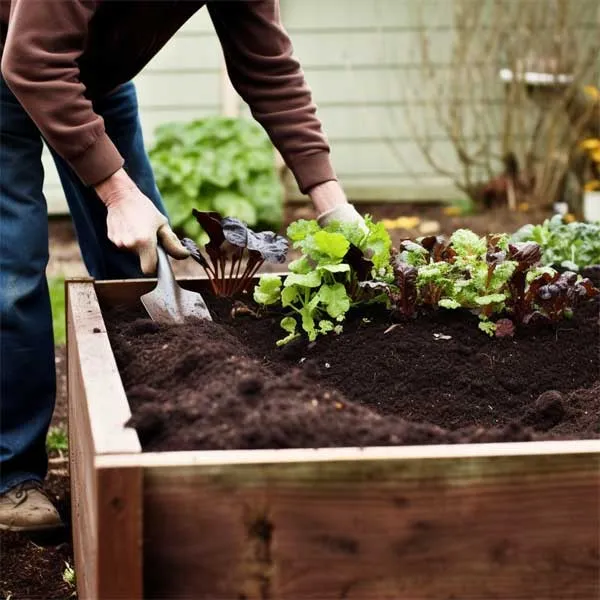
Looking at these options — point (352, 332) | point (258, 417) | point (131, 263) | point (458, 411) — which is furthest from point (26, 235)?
point (258, 417)

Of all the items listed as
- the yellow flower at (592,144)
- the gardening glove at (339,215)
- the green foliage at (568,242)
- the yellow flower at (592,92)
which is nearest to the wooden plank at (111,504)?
the gardening glove at (339,215)

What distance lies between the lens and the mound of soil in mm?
1685

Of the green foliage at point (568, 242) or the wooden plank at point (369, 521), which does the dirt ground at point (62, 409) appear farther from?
the green foliage at point (568, 242)

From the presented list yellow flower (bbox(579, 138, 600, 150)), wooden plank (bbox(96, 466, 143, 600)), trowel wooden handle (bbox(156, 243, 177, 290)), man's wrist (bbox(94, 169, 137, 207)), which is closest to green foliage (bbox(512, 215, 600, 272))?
trowel wooden handle (bbox(156, 243, 177, 290))

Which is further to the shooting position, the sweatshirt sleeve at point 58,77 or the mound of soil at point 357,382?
the sweatshirt sleeve at point 58,77

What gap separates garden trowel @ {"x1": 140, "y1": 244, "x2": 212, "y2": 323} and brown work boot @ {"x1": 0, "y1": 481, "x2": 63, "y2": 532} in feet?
2.34

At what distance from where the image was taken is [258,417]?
1680mm

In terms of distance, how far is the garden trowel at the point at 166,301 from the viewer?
2600 mm

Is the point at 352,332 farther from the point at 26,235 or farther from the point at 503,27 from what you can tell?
the point at 503,27

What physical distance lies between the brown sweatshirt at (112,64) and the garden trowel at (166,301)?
26cm

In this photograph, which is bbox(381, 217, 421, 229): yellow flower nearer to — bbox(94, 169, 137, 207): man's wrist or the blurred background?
the blurred background

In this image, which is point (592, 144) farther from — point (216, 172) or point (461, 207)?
point (216, 172)

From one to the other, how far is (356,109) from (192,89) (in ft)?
3.74

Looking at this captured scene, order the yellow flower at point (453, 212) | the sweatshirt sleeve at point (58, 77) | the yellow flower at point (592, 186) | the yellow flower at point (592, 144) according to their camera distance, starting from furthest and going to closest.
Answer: the yellow flower at point (453, 212) → the yellow flower at point (592, 186) → the yellow flower at point (592, 144) → the sweatshirt sleeve at point (58, 77)
